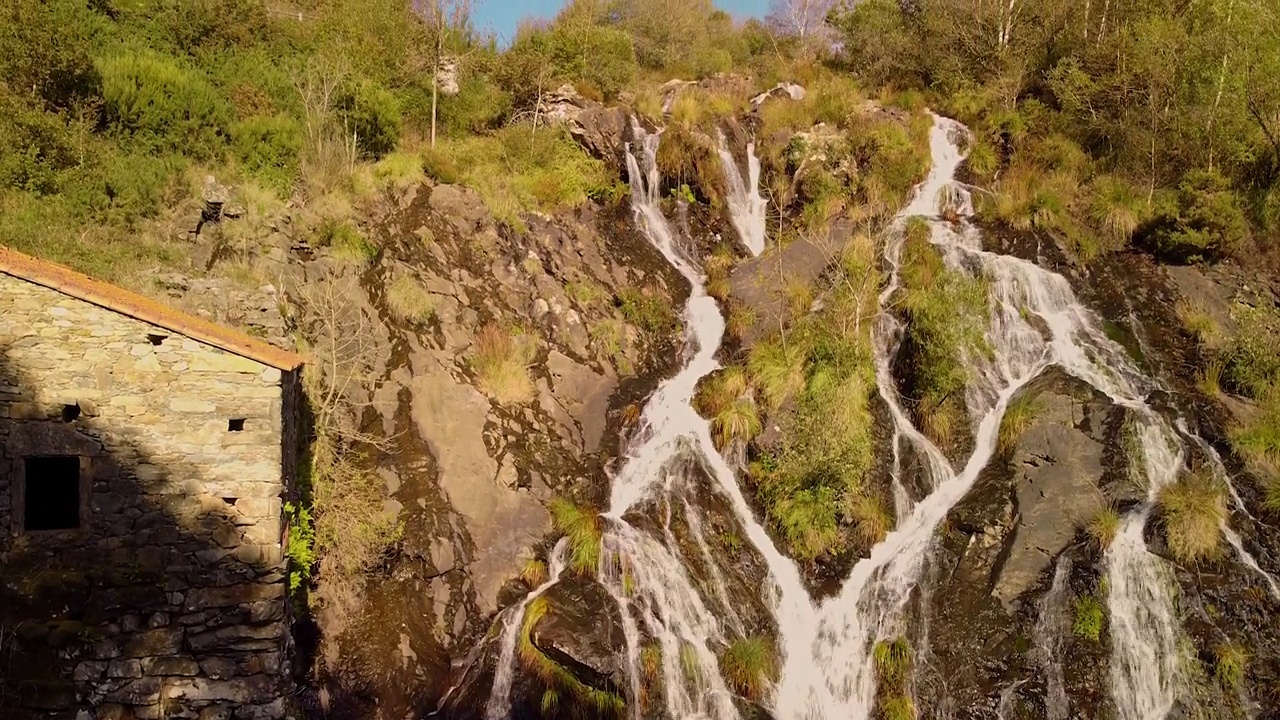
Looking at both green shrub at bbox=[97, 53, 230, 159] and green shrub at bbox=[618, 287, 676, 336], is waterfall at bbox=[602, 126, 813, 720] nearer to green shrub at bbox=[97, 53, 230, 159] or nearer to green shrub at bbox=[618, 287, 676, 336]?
green shrub at bbox=[618, 287, 676, 336]

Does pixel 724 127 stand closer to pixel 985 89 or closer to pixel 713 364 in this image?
pixel 985 89

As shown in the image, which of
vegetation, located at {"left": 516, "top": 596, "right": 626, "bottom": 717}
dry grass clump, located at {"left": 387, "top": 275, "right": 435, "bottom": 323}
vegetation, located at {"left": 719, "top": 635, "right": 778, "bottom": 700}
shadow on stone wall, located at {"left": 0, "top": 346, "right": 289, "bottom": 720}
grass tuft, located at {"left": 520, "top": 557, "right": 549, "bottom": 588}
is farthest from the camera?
dry grass clump, located at {"left": 387, "top": 275, "right": 435, "bottom": 323}

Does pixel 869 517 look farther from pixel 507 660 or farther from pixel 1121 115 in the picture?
pixel 1121 115

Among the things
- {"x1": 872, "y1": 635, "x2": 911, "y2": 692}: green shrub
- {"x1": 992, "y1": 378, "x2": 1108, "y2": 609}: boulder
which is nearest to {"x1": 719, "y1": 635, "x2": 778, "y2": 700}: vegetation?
{"x1": 872, "y1": 635, "x2": 911, "y2": 692}: green shrub

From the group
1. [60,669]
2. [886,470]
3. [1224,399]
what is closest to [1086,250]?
[1224,399]

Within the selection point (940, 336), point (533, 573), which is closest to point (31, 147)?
point (533, 573)

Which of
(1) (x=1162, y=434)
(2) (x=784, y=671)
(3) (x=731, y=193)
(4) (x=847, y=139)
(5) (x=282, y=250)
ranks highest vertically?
(4) (x=847, y=139)
